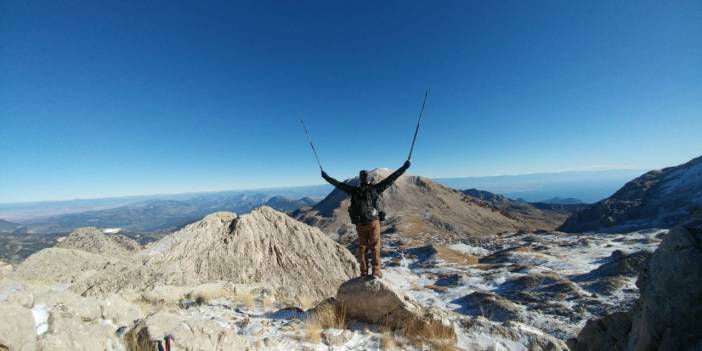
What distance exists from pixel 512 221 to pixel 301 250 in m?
131

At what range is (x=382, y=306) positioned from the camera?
7.28 meters

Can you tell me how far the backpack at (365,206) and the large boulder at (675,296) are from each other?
519 centimetres

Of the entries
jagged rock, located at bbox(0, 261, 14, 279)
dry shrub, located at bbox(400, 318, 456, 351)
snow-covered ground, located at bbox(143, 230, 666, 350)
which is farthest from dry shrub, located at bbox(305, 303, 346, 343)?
jagged rock, located at bbox(0, 261, 14, 279)

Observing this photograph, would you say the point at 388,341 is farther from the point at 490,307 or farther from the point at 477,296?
the point at 477,296

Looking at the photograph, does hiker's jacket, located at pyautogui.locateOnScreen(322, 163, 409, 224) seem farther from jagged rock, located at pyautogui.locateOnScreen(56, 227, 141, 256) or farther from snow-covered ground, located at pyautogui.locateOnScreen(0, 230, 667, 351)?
→ jagged rock, located at pyautogui.locateOnScreen(56, 227, 141, 256)

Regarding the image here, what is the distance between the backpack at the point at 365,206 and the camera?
7613 millimetres

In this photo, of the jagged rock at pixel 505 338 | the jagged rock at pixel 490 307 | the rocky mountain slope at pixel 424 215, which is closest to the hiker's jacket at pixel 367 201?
the jagged rock at pixel 505 338

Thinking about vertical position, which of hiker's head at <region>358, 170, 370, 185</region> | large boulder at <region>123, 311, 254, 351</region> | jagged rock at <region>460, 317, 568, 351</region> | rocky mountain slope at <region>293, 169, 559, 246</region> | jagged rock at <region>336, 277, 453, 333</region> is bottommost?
rocky mountain slope at <region>293, 169, 559, 246</region>

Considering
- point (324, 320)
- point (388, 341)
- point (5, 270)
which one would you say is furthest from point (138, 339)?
point (5, 270)

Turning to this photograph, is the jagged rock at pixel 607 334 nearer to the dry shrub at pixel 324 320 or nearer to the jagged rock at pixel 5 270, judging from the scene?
the dry shrub at pixel 324 320

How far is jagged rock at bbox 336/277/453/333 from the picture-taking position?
696cm

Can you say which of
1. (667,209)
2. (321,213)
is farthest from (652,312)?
(321,213)

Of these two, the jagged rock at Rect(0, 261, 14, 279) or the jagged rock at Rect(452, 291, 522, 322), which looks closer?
the jagged rock at Rect(0, 261, 14, 279)

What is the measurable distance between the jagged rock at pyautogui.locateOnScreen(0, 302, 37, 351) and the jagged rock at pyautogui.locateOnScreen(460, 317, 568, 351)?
7059 mm
